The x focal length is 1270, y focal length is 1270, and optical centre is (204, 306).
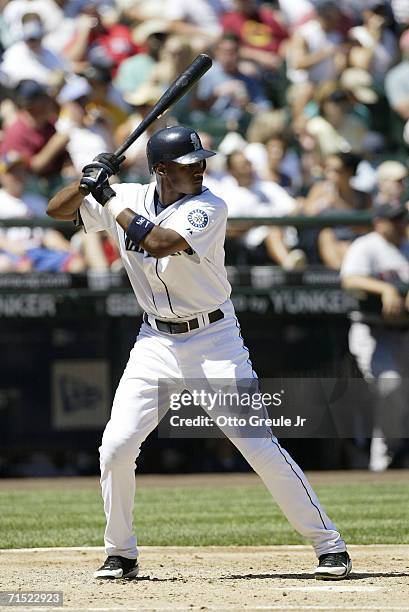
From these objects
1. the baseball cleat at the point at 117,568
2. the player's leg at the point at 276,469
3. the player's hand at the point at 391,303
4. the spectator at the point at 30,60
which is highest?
the spectator at the point at 30,60

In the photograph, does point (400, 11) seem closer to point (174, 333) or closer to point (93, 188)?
point (174, 333)

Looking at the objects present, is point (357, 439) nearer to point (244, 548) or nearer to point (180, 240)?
point (244, 548)

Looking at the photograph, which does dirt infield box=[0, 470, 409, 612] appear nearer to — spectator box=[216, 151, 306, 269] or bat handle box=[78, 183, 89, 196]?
bat handle box=[78, 183, 89, 196]

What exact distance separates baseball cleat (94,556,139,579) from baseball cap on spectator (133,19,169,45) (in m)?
8.00

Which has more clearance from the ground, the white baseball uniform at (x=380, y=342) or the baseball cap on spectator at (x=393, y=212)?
the baseball cap on spectator at (x=393, y=212)

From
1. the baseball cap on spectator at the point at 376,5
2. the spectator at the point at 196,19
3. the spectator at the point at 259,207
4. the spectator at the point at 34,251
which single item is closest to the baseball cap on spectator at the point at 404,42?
the baseball cap on spectator at the point at 376,5

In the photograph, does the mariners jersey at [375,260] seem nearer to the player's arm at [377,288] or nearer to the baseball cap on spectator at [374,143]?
the player's arm at [377,288]

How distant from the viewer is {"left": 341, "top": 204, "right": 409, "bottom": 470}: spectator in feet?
33.5

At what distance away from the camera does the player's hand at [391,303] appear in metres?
→ 10.2

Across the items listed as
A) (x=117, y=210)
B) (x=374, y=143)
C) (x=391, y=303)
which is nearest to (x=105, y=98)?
(x=374, y=143)

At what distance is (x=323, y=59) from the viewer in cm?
1319

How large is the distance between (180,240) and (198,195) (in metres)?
0.35

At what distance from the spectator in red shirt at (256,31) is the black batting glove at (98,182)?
825 centimetres

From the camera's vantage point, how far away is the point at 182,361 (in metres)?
5.43
